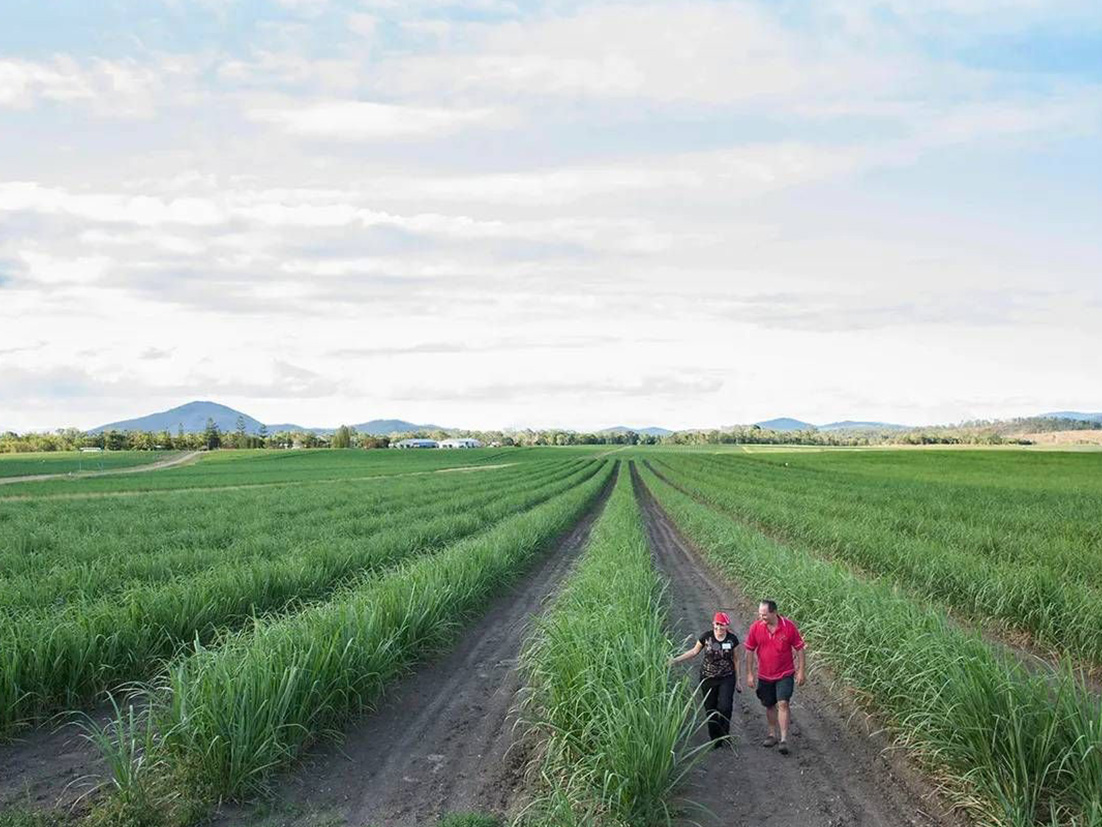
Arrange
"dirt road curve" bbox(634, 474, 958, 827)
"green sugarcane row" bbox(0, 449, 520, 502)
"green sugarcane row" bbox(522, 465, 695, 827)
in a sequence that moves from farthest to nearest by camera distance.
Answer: "green sugarcane row" bbox(0, 449, 520, 502)
"dirt road curve" bbox(634, 474, 958, 827)
"green sugarcane row" bbox(522, 465, 695, 827)

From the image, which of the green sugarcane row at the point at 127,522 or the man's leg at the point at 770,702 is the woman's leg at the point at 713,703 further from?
the green sugarcane row at the point at 127,522

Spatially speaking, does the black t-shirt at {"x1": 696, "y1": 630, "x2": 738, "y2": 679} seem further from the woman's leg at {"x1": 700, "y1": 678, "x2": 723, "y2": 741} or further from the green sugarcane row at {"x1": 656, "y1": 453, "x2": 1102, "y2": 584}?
the green sugarcane row at {"x1": 656, "y1": 453, "x2": 1102, "y2": 584}

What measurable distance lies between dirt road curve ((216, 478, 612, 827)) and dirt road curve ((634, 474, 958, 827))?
1792 mm

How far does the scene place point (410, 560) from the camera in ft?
52.1

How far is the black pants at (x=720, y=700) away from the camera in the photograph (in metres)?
7.26

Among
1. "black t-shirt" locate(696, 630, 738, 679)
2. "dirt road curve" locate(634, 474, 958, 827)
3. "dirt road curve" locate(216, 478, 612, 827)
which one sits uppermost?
"black t-shirt" locate(696, 630, 738, 679)

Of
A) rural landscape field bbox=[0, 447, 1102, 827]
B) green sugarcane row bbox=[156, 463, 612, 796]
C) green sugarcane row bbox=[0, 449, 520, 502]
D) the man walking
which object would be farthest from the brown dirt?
green sugarcane row bbox=[0, 449, 520, 502]

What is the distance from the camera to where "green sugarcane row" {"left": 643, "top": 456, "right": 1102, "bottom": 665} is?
989 cm

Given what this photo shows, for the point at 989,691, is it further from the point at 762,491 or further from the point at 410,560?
the point at 762,491

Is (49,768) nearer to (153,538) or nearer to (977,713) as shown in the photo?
(977,713)

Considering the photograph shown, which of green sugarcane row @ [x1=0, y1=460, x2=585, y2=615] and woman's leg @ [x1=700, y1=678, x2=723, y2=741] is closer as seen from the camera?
woman's leg @ [x1=700, y1=678, x2=723, y2=741]

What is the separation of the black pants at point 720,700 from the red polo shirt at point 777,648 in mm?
333

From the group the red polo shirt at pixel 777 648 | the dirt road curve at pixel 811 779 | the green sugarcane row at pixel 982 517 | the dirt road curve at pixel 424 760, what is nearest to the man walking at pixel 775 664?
the red polo shirt at pixel 777 648

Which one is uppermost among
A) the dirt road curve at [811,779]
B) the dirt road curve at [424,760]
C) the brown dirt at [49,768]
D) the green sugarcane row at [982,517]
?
the green sugarcane row at [982,517]
